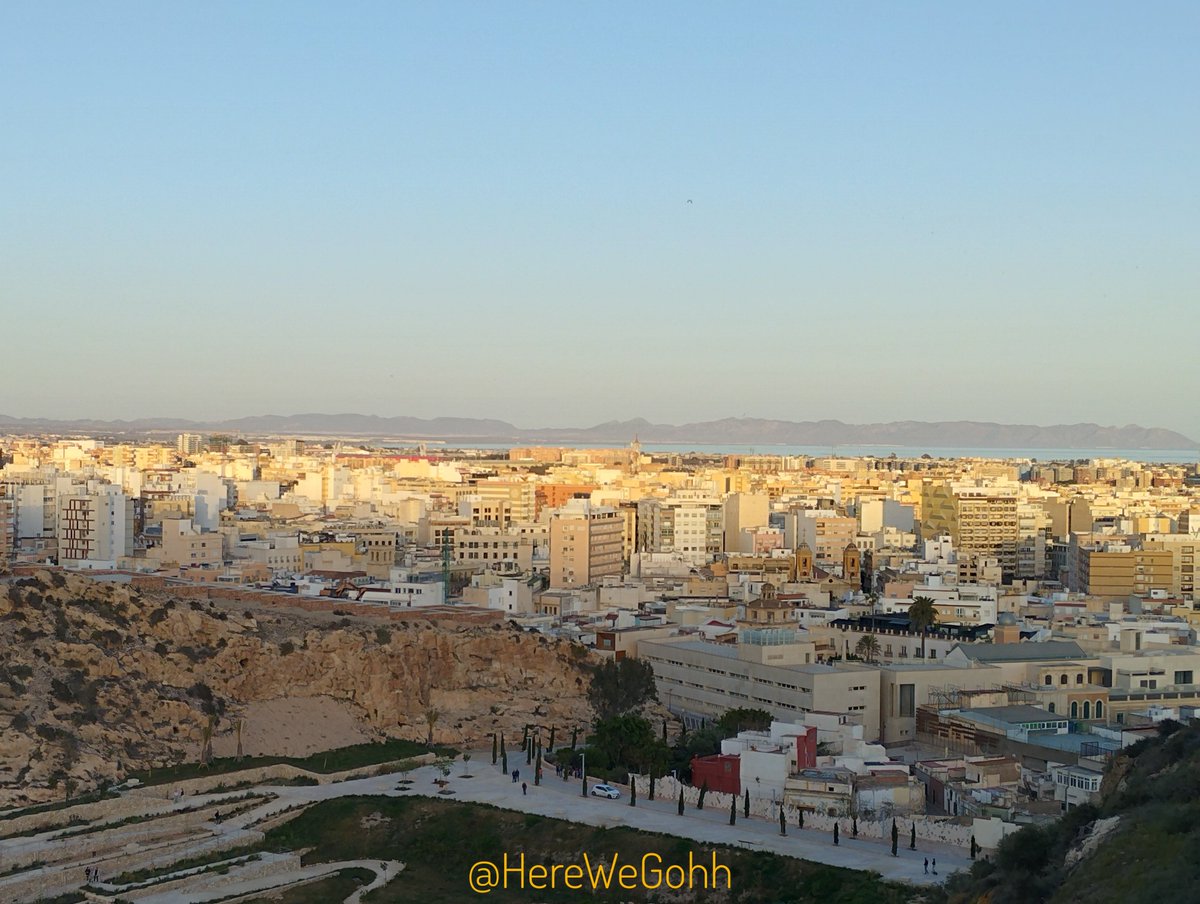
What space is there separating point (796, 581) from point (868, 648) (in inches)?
855

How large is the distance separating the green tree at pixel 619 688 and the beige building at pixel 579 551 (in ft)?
95.7

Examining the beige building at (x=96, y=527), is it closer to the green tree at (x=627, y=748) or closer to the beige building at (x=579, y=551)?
the beige building at (x=579, y=551)

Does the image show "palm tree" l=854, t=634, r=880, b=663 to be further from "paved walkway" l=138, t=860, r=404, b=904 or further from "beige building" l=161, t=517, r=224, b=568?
"beige building" l=161, t=517, r=224, b=568

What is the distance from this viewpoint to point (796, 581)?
71062 millimetres

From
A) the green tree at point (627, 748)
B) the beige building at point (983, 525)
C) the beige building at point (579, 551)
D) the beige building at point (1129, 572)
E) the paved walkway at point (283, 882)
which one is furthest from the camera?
the beige building at point (983, 525)

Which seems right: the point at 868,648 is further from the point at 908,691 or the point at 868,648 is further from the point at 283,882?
the point at 283,882

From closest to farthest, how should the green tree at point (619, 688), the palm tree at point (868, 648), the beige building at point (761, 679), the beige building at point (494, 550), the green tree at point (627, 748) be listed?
1. the green tree at point (627, 748)
2. the beige building at point (761, 679)
3. the green tree at point (619, 688)
4. the palm tree at point (868, 648)
5. the beige building at point (494, 550)

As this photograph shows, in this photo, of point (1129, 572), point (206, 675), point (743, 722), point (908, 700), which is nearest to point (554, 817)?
point (743, 722)

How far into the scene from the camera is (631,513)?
96.3 m

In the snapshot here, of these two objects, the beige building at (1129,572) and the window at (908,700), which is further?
the beige building at (1129,572)

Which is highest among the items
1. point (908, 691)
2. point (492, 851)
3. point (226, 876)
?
point (908, 691)

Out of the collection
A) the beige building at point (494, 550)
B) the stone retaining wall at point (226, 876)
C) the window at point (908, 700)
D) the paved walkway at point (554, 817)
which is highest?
the beige building at point (494, 550)

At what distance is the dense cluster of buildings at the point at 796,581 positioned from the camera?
124 feet

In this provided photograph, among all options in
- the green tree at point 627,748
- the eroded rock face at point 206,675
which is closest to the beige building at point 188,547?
the eroded rock face at point 206,675
